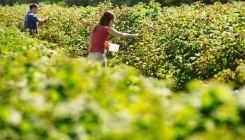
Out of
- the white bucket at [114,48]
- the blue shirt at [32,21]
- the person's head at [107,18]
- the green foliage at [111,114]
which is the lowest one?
the blue shirt at [32,21]

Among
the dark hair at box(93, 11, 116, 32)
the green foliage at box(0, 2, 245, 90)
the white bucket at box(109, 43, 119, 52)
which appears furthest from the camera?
the white bucket at box(109, 43, 119, 52)

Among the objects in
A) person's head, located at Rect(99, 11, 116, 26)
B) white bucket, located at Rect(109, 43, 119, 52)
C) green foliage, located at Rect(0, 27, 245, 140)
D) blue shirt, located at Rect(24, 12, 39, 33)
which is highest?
green foliage, located at Rect(0, 27, 245, 140)

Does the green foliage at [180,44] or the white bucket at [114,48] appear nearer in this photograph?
the green foliage at [180,44]

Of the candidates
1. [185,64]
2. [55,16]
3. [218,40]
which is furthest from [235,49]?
[55,16]

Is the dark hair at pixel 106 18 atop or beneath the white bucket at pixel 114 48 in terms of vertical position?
atop

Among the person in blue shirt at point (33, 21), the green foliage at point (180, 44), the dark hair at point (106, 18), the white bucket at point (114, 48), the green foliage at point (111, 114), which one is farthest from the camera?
the person in blue shirt at point (33, 21)

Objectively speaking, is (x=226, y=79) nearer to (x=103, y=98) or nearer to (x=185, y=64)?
(x=185, y=64)

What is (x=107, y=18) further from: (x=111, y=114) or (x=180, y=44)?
(x=111, y=114)

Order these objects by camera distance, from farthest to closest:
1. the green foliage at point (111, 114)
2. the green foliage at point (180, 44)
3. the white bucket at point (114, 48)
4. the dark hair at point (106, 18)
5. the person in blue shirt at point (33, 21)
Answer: the person in blue shirt at point (33, 21), the white bucket at point (114, 48), the dark hair at point (106, 18), the green foliage at point (180, 44), the green foliage at point (111, 114)

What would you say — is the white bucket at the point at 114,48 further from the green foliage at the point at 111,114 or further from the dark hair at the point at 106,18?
the green foliage at the point at 111,114

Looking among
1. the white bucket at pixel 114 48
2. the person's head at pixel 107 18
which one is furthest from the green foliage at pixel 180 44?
the person's head at pixel 107 18

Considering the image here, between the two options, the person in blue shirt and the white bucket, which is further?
the person in blue shirt

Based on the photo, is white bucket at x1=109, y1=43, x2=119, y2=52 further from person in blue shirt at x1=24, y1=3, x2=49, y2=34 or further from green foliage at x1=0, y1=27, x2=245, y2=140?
green foliage at x1=0, y1=27, x2=245, y2=140

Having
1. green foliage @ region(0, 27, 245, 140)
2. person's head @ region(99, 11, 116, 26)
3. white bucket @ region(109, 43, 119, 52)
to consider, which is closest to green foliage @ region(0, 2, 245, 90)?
white bucket @ region(109, 43, 119, 52)
